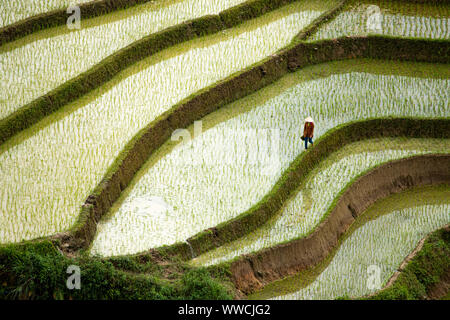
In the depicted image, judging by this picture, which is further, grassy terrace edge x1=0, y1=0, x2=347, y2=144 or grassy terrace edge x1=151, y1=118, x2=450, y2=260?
grassy terrace edge x1=0, y1=0, x2=347, y2=144

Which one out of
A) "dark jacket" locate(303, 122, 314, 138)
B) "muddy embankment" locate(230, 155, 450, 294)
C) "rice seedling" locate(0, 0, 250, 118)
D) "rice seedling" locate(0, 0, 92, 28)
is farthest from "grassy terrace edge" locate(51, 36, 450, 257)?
"rice seedling" locate(0, 0, 92, 28)

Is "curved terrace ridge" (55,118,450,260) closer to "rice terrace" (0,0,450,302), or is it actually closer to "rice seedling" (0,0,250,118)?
"rice terrace" (0,0,450,302)

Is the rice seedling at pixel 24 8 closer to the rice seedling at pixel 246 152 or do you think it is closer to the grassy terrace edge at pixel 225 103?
the grassy terrace edge at pixel 225 103

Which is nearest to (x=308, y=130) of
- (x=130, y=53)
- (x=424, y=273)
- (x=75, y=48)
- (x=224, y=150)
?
(x=224, y=150)

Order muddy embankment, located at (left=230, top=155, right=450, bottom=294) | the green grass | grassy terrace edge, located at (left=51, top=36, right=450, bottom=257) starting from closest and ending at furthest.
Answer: the green grass, muddy embankment, located at (left=230, top=155, right=450, bottom=294), grassy terrace edge, located at (left=51, top=36, right=450, bottom=257)

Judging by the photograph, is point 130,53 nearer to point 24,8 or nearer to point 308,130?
point 24,8
